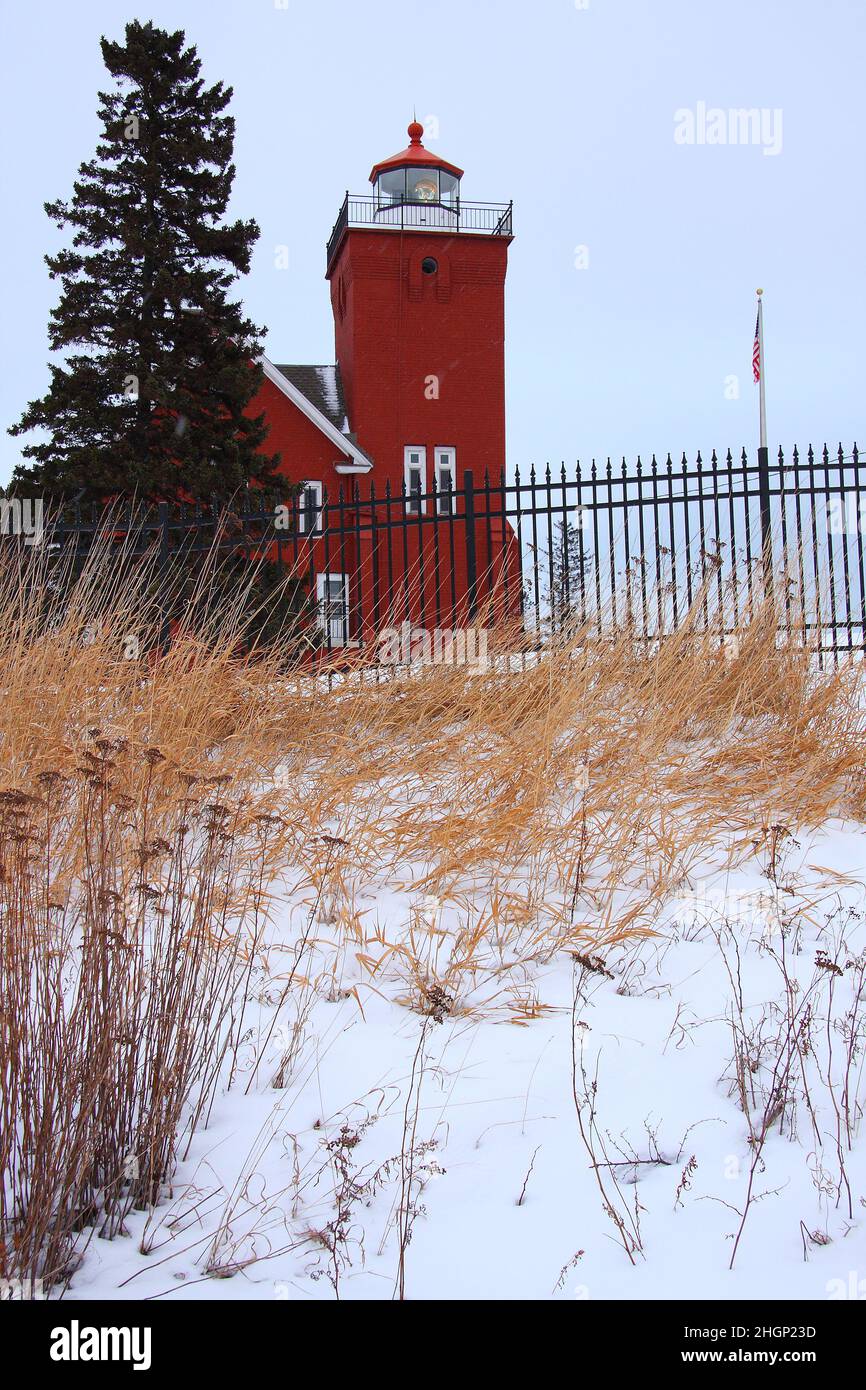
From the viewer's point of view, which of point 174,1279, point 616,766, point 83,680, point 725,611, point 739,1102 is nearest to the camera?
point 174,1279

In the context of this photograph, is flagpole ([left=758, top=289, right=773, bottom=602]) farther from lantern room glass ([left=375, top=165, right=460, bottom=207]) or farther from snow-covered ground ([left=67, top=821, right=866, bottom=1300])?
lantern room glass ([left=375, top=165, right=460, bottom=207])

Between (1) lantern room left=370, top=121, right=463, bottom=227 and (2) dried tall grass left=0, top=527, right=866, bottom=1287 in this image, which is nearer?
(2) dried tall grass left=0, top=527, right=866, bottom=1287

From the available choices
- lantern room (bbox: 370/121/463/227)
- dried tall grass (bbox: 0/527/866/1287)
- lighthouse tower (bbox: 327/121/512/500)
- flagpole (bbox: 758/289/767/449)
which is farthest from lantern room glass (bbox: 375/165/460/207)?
dried tall grass (bbox: 0/527/866/1287)

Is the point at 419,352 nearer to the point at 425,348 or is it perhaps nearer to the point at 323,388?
the point at 425,348

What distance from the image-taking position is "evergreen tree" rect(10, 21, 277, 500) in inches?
653

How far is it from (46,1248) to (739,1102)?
1.91 m

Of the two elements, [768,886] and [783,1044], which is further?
[768,886]

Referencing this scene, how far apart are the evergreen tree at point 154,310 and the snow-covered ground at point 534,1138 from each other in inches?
552

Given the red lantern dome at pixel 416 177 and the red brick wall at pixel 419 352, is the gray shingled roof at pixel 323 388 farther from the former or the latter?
the red lantern dome at pixel 416 177

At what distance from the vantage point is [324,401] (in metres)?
29.1

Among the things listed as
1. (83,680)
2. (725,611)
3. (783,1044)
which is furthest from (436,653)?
(783,1044)

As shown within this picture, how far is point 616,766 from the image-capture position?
507cm

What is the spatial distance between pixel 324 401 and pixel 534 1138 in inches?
1119

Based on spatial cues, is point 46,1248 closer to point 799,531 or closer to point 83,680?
point 83,680
